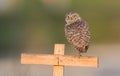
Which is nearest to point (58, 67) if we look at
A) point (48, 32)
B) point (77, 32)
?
point (77, 32)

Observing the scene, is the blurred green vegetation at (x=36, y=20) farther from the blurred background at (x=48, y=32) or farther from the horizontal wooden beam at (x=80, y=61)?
the horizontal wooden beam at (x=80, y=61)

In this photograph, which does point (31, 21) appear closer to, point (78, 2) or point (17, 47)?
point (17, 47)

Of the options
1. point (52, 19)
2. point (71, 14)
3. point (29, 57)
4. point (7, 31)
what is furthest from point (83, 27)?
point (7, 31)

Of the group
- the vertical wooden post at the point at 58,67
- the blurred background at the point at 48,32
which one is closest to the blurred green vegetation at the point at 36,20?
the blurred background at the point at 48,32

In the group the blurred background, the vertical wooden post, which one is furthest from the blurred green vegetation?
the vertical wooden post

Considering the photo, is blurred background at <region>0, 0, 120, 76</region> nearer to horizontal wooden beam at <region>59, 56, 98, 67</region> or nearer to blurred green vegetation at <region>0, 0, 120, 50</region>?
blurred green vegetation at <region>0, 0, 120, 50</region>

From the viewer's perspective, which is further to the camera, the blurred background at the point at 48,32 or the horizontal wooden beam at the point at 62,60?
the blurred background at the point at 48,32
